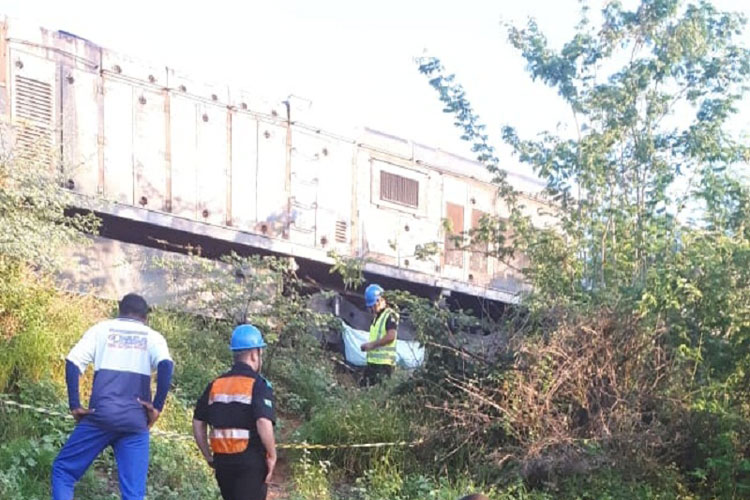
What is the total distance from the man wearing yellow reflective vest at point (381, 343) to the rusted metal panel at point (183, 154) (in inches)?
172

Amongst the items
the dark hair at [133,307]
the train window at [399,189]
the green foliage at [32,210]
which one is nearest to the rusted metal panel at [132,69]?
the green foliage at [32,210]

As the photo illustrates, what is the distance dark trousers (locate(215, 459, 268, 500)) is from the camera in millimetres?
5387

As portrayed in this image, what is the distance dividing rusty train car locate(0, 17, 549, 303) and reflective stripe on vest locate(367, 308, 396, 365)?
1.85m

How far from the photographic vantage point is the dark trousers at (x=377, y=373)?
31.2ft

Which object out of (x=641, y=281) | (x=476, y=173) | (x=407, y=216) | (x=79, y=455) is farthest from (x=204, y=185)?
(x=79, y=455)

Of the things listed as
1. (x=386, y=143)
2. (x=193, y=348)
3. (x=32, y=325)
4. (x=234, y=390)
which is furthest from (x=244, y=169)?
(x=234, y=390)

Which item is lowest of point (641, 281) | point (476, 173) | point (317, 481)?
point (317, 481)

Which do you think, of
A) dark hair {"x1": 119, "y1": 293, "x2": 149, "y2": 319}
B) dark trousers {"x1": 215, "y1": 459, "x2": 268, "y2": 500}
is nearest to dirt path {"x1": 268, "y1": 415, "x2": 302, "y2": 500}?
dark trousers {"x1": 215, "y1": 459, "x2": 268, "y2": 500}

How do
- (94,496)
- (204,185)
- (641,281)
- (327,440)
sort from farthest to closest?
(204,185) < (641,281) < (327,440) < (94,496)

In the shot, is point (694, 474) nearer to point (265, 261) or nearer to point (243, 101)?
point (265, 261)

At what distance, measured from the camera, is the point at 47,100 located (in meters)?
11.7

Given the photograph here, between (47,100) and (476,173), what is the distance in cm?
803

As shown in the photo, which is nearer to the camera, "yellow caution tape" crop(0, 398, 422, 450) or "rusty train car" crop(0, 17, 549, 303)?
"yellow caution tape" crop(0, 398, 422, 450)

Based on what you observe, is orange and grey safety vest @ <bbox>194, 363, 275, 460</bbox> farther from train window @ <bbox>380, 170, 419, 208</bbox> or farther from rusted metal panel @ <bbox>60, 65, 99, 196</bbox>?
train window @ <bbox>380, 170, 419, 208</bbox>
